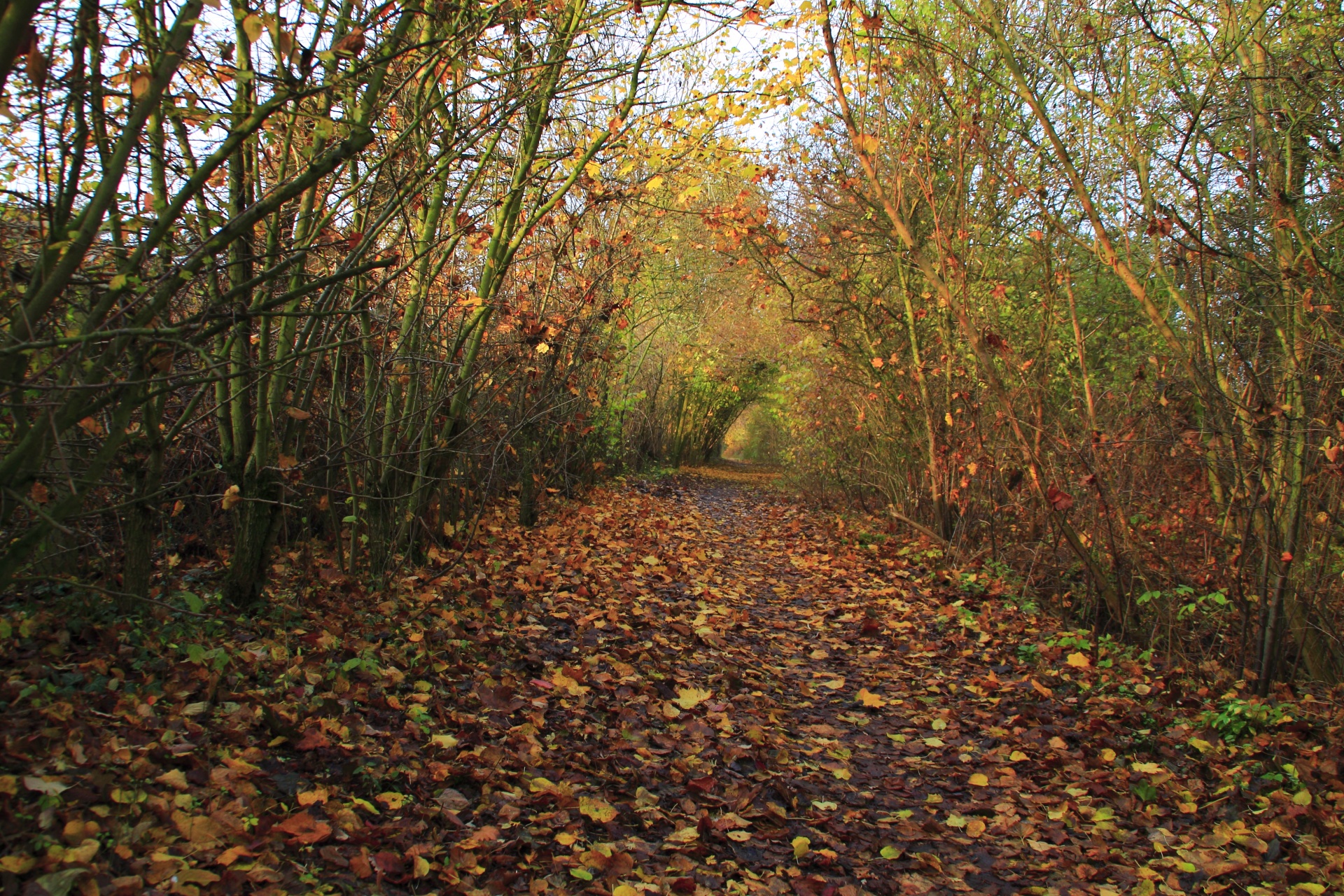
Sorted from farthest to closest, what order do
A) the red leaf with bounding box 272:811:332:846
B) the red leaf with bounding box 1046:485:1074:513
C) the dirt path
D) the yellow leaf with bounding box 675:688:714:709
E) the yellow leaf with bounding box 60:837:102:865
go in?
the red leaf with bounding box 1046:485:1074:513 → the yellow leaf with bounding box 675:688:714:709 → the dirt path → the red leaf with bounding box 272:811:332:846 → the yellow leaf with bounding box 60:837:102:865

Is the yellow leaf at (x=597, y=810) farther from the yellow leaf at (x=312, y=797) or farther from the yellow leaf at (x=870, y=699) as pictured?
the yellow leaf at (x=870, y=699)

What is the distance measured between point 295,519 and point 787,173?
7128 millimetres

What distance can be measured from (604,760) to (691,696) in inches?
39.4

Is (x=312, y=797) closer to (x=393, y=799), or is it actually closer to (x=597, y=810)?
(x=393, y=799)

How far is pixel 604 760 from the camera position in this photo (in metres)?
3.76

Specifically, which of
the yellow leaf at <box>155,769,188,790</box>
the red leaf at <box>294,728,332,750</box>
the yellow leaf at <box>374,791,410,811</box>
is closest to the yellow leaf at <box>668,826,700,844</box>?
the yellow leaf at <box>374,791,410,811</box>

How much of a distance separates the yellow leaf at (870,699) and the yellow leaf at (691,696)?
0.95 metres

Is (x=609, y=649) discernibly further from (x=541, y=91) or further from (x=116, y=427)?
(x=541, y=91)

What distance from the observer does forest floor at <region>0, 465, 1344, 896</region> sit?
104 inches

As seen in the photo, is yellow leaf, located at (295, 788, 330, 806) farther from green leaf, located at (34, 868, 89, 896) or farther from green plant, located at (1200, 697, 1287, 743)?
green plant, located at (1200, 697, 1287, 743)

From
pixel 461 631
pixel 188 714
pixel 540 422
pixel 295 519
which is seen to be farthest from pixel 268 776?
pixel 540 422

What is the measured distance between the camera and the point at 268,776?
3.00 metres

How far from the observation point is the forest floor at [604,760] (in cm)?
265

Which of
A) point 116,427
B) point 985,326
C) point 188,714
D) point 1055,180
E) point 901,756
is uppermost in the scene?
point 1055,180
